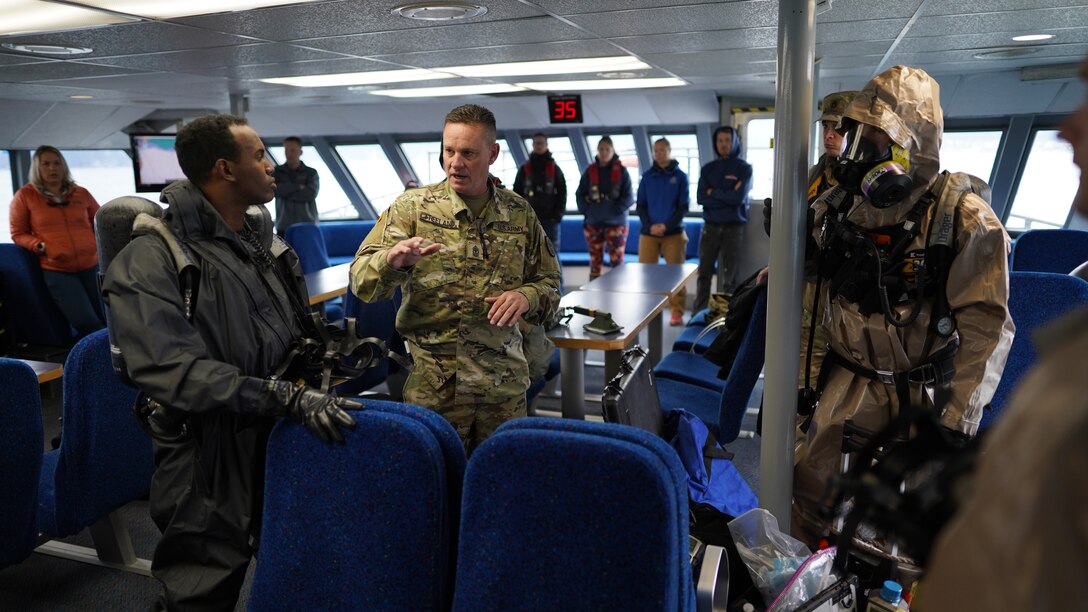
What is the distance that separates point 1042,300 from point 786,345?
1.46 metres

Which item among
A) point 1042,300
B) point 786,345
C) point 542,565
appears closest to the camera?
point 542,565

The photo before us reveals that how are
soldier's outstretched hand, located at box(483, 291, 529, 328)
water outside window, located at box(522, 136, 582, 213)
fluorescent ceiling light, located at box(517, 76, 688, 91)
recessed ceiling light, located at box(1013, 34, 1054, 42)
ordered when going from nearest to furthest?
soldier's outstretched hand, located at box(483, 291, 529, 328) → recessed ceiling light, located at box(1013, 34, 1054, 42) → fluorescent ceiling light, located at box(517, 76, 688, 91) → water outside window, located at box(522, 136, 582, 213)

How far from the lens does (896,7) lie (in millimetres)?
3596

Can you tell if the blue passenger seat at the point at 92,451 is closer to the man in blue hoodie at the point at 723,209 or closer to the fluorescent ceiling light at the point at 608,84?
the man in blue hoodie at the point at 723,209

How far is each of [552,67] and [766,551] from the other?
4811 millimetres

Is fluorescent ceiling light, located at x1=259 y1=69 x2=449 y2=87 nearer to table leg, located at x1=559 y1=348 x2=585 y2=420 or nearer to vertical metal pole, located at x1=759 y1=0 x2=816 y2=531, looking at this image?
table leg, located at x1=559 y1=348 x2=585 y2=420

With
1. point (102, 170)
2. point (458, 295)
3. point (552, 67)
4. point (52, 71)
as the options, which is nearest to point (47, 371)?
point (458, 295)

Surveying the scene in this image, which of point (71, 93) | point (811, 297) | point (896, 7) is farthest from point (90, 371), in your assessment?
point (71, 93)

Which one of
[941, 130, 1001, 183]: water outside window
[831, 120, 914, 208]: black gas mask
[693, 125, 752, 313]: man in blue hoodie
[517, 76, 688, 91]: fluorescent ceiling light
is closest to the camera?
[831, 120, 914, 208]: black gas mask

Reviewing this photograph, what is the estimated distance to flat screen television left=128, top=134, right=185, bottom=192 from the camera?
9.56 metres

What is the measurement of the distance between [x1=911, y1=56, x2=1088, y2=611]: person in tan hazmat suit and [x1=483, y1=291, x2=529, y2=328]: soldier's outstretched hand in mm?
1806

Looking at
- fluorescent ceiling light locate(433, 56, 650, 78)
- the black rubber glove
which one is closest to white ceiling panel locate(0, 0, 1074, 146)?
fluorescent ceiling light locate(433, 56, 650, 78)

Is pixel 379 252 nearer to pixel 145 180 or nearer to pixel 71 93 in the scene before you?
pixel 71 93

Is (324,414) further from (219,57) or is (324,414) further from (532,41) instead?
(219,57)
